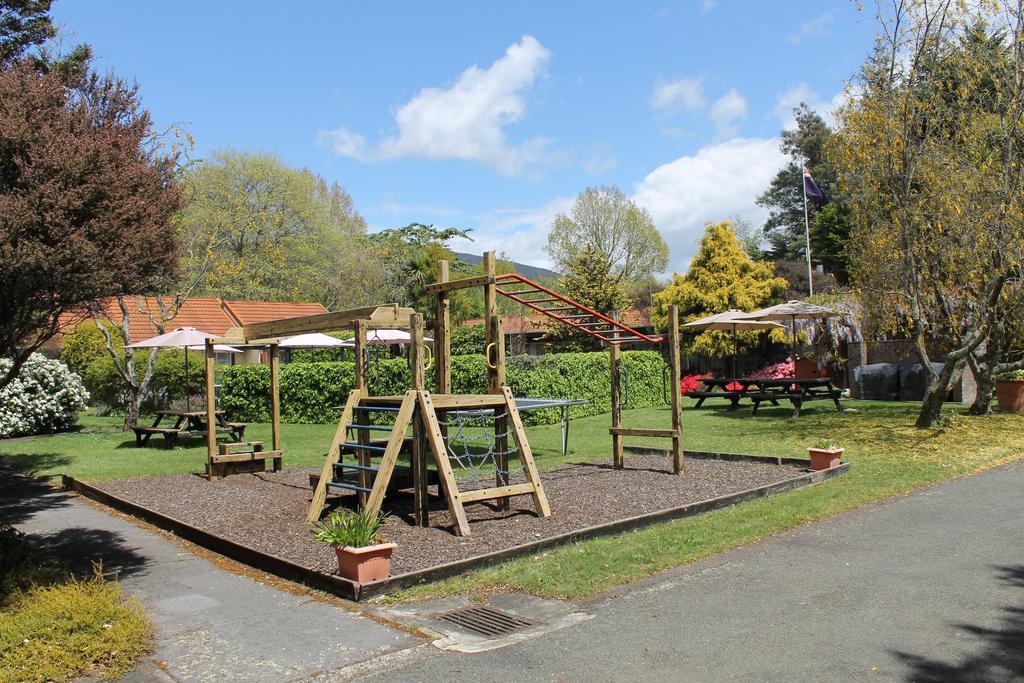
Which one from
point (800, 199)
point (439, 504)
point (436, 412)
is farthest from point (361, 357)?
point (800, 199)

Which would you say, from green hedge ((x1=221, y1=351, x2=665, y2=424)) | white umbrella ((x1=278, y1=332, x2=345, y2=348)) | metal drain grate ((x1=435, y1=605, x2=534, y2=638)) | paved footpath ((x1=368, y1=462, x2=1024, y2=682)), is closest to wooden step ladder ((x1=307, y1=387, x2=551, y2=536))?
metal drain grate ((x1=435, y1=605, x2=534, y2=638))

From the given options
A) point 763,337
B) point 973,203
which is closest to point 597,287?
point 763,337

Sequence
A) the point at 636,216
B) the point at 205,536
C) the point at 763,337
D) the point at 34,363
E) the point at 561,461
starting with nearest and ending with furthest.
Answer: the point at 205,536 < the point at 561,461 < the point at 34,363 < the point at 763,337 < the point at 636,216

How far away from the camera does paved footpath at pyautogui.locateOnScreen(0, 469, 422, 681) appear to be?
4469mm

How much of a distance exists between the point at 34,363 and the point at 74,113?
13.3 m

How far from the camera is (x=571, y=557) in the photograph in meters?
6.54

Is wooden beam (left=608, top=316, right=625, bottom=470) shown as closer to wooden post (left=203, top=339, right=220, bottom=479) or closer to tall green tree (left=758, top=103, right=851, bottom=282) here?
wooden post (left=203, top=339, right=220, bottom=479)

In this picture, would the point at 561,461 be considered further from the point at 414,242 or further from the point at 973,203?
the point at 414,242

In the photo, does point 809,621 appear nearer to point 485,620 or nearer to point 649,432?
point 485,620

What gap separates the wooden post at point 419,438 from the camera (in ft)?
24.8

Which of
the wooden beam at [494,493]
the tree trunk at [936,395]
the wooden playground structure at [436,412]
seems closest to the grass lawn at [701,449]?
the tree trunk at [936,395]

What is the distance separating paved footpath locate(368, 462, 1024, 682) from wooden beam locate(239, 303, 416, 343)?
425 centimetres

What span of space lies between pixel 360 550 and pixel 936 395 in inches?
455

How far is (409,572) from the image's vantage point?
5.98 metres
